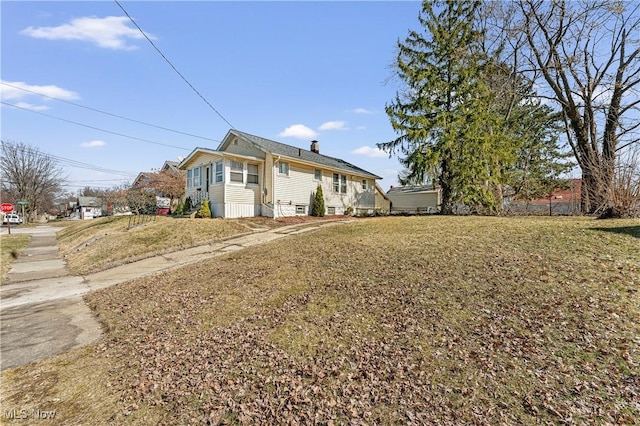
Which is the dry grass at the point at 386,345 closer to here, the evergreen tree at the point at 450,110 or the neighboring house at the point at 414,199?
the evergreen tree at the point at 450,110

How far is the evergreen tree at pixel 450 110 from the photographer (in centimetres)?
1583

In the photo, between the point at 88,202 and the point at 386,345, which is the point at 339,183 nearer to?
the point at 386,345

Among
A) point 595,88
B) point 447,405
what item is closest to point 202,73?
point 447,405

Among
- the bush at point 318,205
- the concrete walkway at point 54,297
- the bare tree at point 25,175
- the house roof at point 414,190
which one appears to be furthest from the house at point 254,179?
the bare tree at point 25,175

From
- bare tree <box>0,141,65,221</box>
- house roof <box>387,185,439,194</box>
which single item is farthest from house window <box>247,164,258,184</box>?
bare tree <box>0,141,65,221</box>

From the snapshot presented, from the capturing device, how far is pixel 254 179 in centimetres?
1780

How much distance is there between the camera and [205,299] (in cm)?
584

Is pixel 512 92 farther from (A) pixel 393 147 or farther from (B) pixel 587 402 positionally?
(B) pixel 587 402

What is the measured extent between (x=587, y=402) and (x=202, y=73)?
51.1 feet

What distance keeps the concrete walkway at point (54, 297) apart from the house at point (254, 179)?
12.3 ft

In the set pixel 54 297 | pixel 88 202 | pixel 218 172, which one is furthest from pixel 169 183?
pixel 88 202

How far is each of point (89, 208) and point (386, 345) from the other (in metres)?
66.9

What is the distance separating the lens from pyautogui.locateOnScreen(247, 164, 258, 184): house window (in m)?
17.5

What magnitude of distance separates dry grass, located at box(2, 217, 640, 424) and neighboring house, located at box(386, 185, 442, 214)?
912 inches
